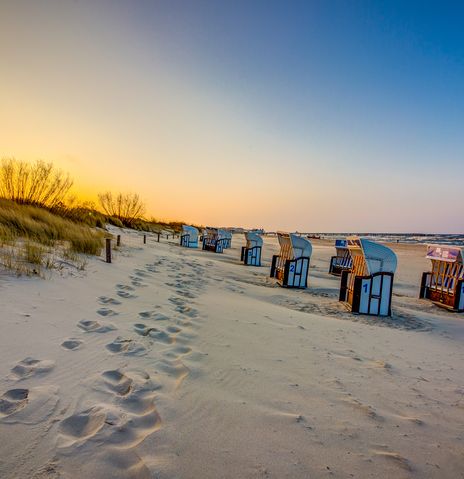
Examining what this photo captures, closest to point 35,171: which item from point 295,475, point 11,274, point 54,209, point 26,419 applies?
point 54,209

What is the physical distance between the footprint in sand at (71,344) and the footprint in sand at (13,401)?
79 cm

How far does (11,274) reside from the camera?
4504 millimetres

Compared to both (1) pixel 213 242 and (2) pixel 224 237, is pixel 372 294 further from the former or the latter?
(2) pixel 224 237

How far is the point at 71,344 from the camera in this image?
3.05 meters

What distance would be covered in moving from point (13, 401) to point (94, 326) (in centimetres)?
155

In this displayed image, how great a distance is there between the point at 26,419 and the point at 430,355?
4.81 meters

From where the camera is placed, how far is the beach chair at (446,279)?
9219 mm

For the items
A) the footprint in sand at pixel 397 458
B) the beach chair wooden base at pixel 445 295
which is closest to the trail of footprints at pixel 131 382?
the footprint in sand at pixel 397 458

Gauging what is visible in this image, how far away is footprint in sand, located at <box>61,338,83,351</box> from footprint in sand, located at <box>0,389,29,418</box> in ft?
2.58

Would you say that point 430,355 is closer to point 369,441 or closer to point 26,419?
point 369,441

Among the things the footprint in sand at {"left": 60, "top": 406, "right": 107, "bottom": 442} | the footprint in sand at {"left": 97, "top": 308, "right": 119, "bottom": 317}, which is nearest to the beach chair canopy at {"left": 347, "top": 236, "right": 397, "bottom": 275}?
the footprint in sand at {"left": 97, "top": 308, "right": 119, "bottom": 317}

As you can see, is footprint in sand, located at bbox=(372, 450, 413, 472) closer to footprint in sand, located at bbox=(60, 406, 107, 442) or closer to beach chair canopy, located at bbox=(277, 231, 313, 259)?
footprint in sand, located at bbox=(60, 406, 107, 442)

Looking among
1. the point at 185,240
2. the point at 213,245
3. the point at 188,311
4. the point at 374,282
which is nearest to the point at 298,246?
the point at 374,282

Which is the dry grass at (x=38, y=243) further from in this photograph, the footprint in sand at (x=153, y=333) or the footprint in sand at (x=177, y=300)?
the footprint in sand at (x=153, y=333)
